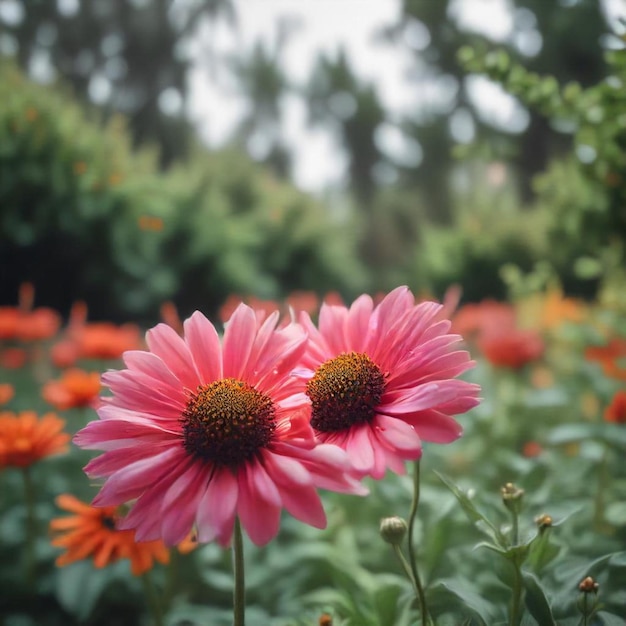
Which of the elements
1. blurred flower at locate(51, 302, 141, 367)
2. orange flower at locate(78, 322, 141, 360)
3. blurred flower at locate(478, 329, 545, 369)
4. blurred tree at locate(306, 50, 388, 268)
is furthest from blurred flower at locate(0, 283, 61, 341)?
blurred tree at locate(306, 50, 388, 268)

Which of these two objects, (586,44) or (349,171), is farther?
(349,171)

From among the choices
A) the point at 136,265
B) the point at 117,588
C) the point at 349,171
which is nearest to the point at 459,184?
the point at 349,171

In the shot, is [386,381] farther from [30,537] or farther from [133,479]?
[30,537]

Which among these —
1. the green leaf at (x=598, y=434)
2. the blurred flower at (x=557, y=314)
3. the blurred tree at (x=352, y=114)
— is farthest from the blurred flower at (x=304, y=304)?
the blurred tree at (x=352, y=114)

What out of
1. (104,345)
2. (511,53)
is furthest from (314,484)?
(511,53)

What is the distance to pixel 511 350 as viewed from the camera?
948mm

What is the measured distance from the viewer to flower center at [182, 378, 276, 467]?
0.95 ft

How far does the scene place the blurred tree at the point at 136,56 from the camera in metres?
2.80

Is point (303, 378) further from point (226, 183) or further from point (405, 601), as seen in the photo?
point (226, 183)

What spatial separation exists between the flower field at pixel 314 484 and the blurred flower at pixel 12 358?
1.07ft

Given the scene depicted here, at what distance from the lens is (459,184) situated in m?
5.85

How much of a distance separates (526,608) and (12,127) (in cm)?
155

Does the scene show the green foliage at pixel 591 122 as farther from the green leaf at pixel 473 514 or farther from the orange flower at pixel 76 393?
the orange flower at pixel 76 393

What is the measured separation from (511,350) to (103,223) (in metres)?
1.25
